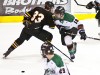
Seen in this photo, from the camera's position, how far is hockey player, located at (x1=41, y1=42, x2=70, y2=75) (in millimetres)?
2948

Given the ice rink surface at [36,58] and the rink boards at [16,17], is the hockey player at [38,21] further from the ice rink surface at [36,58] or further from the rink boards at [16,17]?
the rink boards at [16,17]

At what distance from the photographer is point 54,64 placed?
9.78 ft

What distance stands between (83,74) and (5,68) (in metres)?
0.99

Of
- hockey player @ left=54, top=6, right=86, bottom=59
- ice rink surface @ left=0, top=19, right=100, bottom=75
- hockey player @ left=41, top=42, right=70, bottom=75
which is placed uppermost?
hockey player @ left=41, top=42, right=70, bottom=75

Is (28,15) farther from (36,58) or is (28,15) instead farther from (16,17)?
(16,17)

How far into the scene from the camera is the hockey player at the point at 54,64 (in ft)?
9.67

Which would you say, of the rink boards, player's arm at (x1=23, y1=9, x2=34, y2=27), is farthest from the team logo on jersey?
player's arm at (x1=23, y1=9, x2=34, y2=27)

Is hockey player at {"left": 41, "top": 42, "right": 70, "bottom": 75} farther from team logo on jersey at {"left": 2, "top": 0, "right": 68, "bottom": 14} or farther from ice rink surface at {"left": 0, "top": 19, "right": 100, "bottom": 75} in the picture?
team logo on jersey at {"left": 2, "top": 0, "right": 68, "bottom": 14}

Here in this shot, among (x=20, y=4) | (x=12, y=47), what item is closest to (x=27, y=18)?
(x=12, y=47)

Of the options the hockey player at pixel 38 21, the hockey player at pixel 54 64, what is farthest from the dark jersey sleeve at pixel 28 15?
the hockey player at pixel 54 64

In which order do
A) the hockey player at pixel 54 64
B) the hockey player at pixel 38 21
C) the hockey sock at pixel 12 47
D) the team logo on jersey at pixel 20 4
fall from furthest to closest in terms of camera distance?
the team logo on jersey at pixel 20 4 → the hockey sock at pixel 12 47 → the hockey player at pixel 38 21 → the hockey player at pixel 54 64

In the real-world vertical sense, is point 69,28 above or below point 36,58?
above

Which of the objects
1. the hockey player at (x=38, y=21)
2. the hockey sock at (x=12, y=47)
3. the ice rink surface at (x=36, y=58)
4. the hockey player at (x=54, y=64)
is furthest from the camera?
the hockey sock at (x=12, y=47)

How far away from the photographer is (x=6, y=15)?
7.77 m
